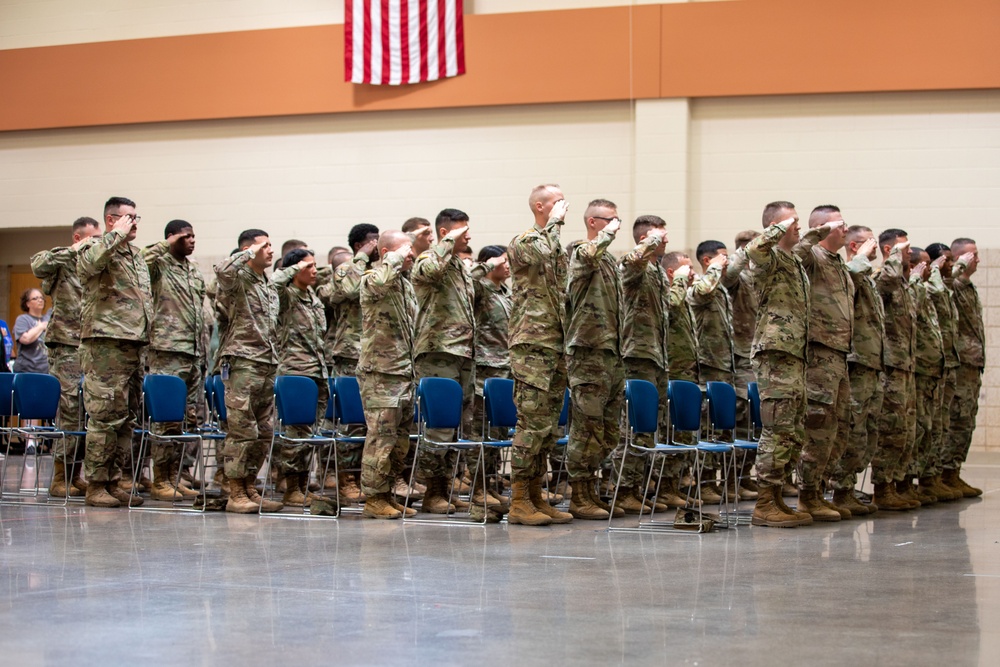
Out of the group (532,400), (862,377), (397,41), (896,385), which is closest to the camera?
(532,400)

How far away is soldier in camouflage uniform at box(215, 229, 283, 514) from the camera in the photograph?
23.7ft

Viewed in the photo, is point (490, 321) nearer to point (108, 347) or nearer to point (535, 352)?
point (535, 352)

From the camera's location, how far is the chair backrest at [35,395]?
7.62 meters

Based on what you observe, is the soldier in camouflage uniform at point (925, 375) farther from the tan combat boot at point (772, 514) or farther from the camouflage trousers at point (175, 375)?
the camouflage trousers at point (175, 375)

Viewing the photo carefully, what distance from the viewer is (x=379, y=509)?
6969 millimetres

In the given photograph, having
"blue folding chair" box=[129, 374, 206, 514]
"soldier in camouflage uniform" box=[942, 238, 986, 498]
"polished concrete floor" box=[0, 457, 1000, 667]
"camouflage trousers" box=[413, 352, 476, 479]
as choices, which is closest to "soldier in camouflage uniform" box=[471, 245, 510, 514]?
"camouflage trousers" box=[413, 352, 476, 479]

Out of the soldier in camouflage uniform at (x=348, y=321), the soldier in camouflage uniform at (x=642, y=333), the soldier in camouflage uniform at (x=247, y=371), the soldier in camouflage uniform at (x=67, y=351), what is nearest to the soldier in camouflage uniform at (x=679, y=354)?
the soldier in camouflage uniform at (x=642, y=333)

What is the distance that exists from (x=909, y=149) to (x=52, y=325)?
837cm

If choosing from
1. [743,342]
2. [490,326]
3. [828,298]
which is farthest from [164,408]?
[743,342]

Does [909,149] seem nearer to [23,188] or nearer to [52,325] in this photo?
[52,325]

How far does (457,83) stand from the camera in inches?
510

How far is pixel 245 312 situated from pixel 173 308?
3.29 ft

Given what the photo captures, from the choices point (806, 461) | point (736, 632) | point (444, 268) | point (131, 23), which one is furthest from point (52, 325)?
point (131, 23)

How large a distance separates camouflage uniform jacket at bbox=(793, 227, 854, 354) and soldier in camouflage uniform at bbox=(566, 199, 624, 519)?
109cm
